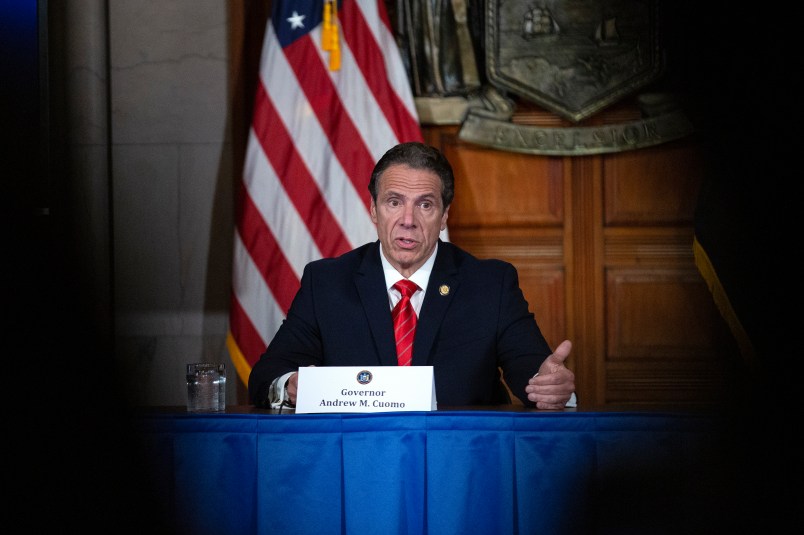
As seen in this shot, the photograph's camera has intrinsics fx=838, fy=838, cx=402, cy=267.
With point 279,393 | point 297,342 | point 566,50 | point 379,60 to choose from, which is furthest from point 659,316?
point 279,393

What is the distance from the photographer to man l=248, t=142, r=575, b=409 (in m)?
2.22

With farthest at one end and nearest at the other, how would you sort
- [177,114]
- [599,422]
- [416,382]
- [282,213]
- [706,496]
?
[177,114] → [282,213] → [416,382] → [599,422] → [706,496]

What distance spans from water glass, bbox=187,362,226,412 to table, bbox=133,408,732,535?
11.4 inches

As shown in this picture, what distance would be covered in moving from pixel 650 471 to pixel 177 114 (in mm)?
2957

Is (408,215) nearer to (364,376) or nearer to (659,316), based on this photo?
(364,376)

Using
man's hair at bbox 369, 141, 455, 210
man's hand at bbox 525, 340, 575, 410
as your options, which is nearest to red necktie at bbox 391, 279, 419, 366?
man's hair at bbox 369, 141, 455, 210

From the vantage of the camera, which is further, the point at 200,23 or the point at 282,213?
the point at 200,23

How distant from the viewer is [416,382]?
1.71m

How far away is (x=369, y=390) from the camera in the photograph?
1712 mm

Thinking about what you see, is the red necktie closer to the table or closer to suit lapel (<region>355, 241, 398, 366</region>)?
suit lapel (<region>355, 241, 398, 366</region>)

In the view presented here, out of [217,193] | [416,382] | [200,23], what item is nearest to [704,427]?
[416,382]

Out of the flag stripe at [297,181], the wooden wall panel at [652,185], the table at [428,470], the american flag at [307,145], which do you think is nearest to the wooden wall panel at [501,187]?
the wooden wall panel at [652,185]

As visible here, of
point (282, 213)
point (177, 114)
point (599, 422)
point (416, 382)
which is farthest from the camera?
point (177, 114)

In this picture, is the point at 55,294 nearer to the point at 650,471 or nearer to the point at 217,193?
the point at 217,193
